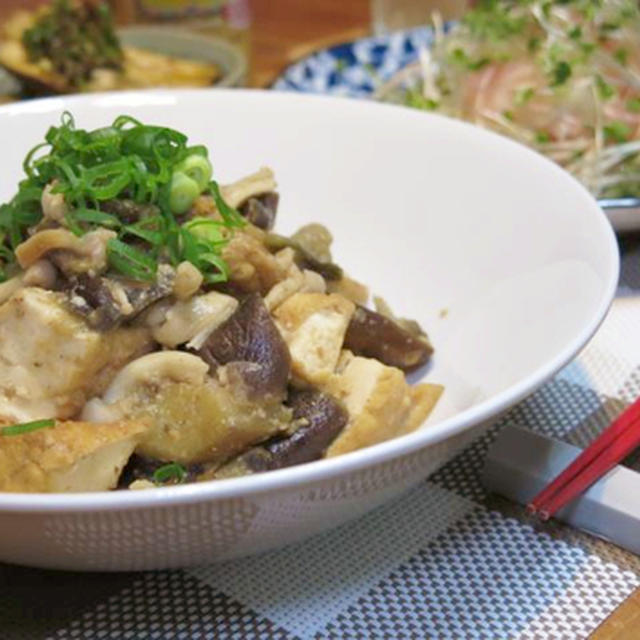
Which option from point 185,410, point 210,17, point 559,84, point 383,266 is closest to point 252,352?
point 185,410

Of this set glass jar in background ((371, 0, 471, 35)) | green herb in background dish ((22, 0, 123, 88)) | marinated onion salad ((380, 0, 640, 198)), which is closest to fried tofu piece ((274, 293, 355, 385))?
marinated onion salad ((380, 0, 640, 198))

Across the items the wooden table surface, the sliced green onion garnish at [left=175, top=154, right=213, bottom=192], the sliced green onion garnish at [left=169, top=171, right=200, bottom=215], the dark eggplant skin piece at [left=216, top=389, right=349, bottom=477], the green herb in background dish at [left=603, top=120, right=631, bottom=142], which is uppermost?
the green herb in background dish at [left=603, top=120, right=631, bottom=142]

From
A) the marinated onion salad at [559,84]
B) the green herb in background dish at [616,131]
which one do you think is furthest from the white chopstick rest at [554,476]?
the green herb in background dish at [616,131]

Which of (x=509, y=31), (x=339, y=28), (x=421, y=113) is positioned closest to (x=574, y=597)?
(x=421, y=113)

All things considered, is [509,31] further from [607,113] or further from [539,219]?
[539,219]

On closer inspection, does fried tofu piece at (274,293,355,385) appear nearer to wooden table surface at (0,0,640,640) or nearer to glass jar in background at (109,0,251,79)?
wooden table surface at (0,0,640,640)

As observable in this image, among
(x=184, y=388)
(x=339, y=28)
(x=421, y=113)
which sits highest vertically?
(x=421, y=113)

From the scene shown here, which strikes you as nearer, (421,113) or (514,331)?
(514,331)
